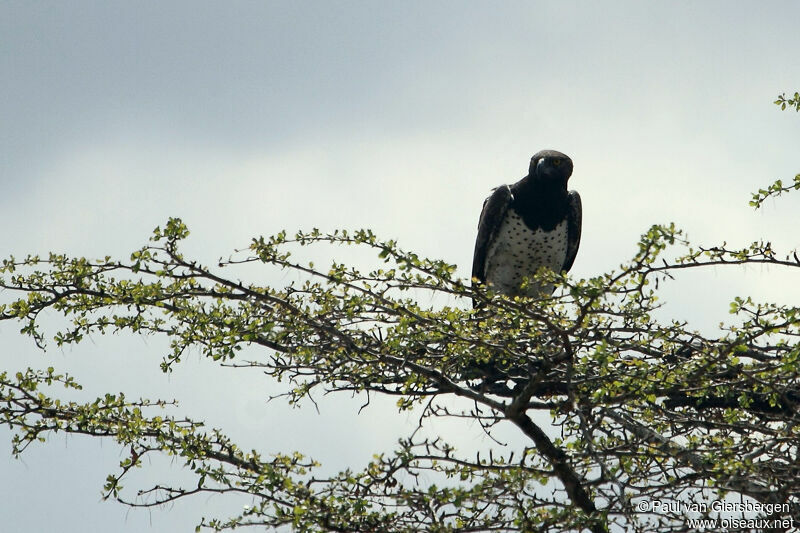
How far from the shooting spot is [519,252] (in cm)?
784

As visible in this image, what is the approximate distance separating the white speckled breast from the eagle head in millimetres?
359

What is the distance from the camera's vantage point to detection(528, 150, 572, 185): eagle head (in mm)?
7793

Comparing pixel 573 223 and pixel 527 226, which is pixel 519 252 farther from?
pixel 573 223

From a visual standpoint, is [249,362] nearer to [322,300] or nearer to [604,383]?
[322,300]

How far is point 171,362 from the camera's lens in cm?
536

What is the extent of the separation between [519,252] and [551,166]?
721mm

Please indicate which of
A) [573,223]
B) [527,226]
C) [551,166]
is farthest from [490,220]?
[573,223]

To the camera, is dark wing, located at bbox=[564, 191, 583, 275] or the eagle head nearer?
A: the eagle head

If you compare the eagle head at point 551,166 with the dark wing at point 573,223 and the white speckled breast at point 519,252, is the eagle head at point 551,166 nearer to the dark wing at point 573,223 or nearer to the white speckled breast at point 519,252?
the dark wing at point 573,223

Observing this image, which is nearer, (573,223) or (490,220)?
(490,220)

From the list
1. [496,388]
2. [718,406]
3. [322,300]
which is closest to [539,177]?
[496,388]

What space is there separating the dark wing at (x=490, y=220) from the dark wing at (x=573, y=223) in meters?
0.55

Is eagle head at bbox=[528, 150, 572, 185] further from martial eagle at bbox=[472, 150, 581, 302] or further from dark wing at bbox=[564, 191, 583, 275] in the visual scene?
dark wing at bbox=[564, 191, 583, 275]

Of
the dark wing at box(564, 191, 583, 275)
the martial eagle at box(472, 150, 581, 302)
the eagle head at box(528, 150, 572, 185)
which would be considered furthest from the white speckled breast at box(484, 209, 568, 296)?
the eagle head at box(528, 150, 572, 185)
